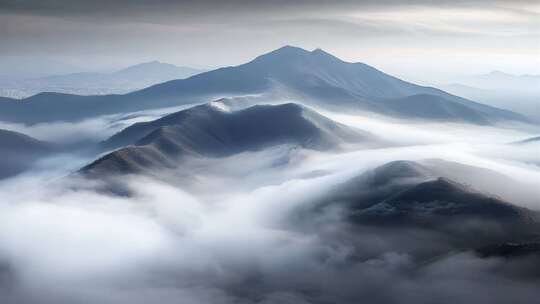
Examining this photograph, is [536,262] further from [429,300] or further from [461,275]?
[429,300]

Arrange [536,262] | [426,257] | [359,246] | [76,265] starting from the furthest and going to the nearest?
1. [76,265]
2. [359,246]
3. [426,257]
4. [536,262]

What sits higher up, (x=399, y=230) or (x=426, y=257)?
(x=399, y=230)

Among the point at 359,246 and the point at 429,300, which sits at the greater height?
the point at 359,246

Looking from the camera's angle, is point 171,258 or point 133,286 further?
point 171,258

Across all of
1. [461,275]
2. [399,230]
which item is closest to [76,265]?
[399,230]

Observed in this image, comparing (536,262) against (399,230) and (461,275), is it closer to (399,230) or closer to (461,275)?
(461,275)

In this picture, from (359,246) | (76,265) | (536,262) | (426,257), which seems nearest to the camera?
(536,262)

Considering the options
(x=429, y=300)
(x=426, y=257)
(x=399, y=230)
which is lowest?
(x=429, y=300)

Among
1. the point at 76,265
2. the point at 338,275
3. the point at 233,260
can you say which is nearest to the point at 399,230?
the point at 338,275

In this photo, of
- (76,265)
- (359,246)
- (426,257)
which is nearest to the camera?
(426,257)
